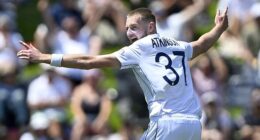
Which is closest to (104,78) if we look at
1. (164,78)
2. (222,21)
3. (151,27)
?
(222,21)

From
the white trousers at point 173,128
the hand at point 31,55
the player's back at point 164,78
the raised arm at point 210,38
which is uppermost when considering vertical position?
the raised arm at point 210,38

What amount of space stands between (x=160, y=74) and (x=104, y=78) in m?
7.42

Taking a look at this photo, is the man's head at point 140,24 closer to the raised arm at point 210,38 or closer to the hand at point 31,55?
the raised arm at point 210,38

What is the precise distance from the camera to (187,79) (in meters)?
9.95

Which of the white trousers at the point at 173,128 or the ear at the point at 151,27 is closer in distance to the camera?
the white trousers at the point at 173,128

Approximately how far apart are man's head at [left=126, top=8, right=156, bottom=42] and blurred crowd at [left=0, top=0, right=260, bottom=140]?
5297 millimetres

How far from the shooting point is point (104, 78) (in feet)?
56.4

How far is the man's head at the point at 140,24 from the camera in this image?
388 inches

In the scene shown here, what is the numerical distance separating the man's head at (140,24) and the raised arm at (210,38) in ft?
2.13

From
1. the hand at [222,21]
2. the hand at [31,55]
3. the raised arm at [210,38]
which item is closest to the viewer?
the hand at [31,55]

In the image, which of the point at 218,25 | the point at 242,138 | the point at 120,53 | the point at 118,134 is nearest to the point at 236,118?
the point at 242,138

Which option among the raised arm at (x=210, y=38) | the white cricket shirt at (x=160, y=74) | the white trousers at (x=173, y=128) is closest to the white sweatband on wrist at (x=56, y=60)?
the white cricket shirt at (x=160, y=74)

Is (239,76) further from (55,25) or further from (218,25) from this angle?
(218,25)

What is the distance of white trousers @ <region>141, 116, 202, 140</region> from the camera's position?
9750 millimetres
